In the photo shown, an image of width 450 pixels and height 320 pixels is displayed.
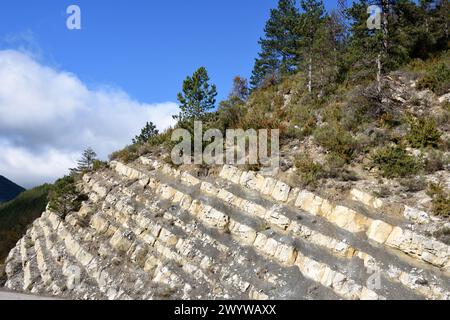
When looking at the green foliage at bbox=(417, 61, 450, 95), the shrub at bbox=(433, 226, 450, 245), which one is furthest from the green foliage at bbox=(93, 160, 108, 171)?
the shrub at bbox=(433, 226, 450, 245)

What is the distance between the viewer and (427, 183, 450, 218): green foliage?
12516 millimetres

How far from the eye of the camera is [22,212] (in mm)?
48562

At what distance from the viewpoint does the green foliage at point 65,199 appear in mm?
23484

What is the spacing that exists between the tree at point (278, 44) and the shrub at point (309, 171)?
19.1 metres

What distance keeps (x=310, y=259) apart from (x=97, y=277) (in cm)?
962

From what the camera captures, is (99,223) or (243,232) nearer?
(243,232)

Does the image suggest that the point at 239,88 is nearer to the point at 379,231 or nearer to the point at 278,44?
the point at 278,44

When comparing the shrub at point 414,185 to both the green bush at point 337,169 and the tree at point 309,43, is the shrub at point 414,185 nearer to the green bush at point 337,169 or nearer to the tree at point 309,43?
the green bush at point 337,169

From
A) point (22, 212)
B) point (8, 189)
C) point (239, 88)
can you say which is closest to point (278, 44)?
point (239, 88)

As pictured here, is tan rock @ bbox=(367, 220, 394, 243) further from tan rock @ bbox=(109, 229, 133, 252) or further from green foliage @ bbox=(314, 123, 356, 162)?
tan rock @ bbox=(109, 229, 133, 252)

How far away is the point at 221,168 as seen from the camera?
62.5ft

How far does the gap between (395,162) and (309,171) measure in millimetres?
3614
